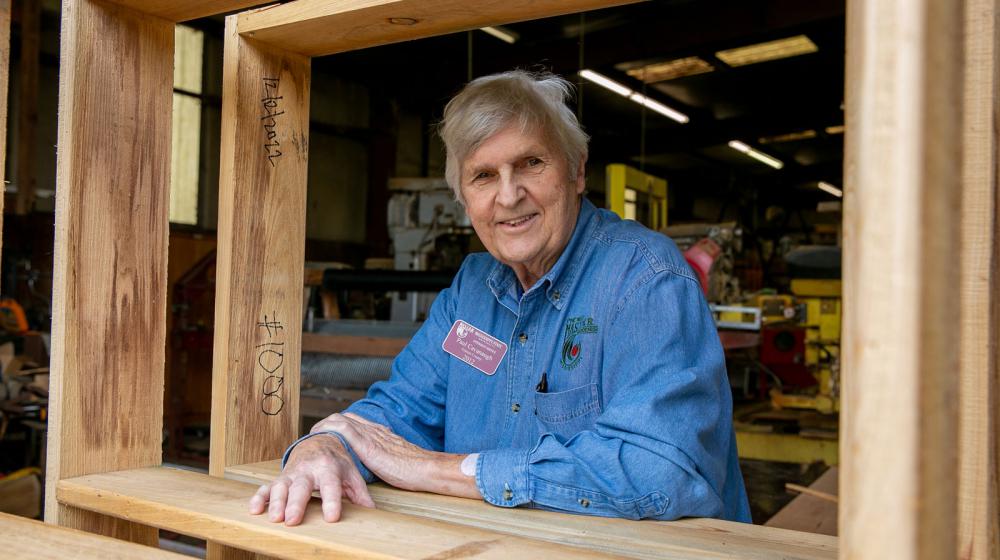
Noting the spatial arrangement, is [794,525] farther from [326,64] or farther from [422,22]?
[326,64]

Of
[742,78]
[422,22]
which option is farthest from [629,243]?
[742,78]

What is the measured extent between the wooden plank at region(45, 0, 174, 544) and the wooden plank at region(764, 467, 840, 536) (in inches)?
63.6

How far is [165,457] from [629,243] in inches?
189

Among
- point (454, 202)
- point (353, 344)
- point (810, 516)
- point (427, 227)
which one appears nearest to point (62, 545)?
point (810, 516)

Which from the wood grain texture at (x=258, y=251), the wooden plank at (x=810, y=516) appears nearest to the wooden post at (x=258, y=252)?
the wood grain texture at (x=258, y=251)

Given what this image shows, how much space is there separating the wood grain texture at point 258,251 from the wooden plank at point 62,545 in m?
0.29

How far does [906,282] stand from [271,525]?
0.69 m

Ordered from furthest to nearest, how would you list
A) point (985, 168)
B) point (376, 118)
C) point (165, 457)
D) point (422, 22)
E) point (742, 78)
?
point (376, 118), point (742, 78), point (165, 457), point (422, 22), point (985, 168)

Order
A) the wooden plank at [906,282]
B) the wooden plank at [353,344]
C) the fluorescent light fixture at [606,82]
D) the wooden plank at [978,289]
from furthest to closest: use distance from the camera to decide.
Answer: the fluorescent light fixture at [606,82]
the wooden plank at [353,344]
the wooden plank at [978,289]
the wooden plank at [906,282]

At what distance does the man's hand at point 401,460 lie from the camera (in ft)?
3.74

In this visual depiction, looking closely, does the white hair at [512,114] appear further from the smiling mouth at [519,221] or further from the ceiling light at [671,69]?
the ceiling light at [671,69]

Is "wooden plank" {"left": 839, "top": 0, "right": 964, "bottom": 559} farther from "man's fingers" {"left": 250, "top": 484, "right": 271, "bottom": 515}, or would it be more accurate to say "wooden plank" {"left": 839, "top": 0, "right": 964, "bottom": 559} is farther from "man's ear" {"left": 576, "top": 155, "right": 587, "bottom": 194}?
"man's ear" {"left": 576, "top": 155, "right": 587, "bottom": 194}

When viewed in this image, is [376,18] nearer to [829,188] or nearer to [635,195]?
[635,195]

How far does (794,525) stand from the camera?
2205 millimetres
